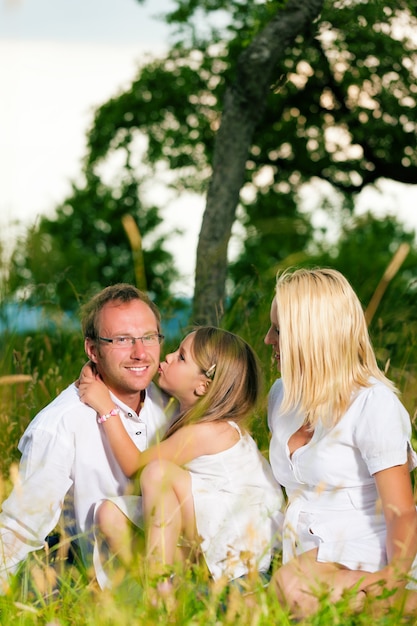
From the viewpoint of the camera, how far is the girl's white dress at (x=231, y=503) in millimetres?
3639

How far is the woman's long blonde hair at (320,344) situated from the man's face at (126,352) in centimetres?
69

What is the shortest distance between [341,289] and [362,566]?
105 centimetres

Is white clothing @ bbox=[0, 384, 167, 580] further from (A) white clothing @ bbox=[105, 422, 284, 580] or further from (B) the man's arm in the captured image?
(A) white clothing @ bbox=[105, 422, 284, 580]

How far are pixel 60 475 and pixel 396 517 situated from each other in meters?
1.40

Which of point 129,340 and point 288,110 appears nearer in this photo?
point 129,340

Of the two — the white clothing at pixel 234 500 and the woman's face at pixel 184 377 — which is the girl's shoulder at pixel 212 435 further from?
the woman's face at pixel 184 377

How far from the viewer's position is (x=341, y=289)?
11.6 feet

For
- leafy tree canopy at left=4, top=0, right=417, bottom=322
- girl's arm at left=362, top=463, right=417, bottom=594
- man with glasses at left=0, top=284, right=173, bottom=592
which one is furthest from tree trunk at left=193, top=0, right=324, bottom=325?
girl's arm at left=362, top=463, right=417, bottom=594

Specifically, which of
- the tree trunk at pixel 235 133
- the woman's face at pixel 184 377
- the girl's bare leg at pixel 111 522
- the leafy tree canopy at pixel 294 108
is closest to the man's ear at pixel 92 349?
the woman's face at pixel 184 377

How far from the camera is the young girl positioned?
359 centimetres

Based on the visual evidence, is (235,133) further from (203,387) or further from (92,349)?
(203,387)

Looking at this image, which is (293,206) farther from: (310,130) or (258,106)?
(258,106)

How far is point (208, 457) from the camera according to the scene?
379cm

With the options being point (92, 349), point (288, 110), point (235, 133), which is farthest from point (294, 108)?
point (92, 349)
